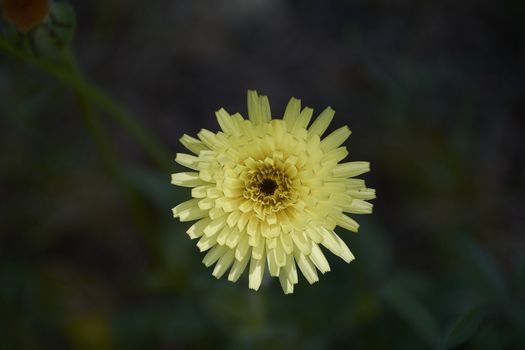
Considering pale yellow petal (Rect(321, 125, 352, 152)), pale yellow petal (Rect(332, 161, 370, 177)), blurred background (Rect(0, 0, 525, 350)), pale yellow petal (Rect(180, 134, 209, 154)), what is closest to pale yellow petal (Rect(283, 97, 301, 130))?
pale yellow petal (Rect(321, 125, 352, 152))

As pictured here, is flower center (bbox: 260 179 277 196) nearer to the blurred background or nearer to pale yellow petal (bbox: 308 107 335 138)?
pale yellow petal (bbox: 308 107 335 138)

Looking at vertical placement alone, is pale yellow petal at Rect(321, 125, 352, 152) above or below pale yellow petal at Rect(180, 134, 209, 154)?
below
